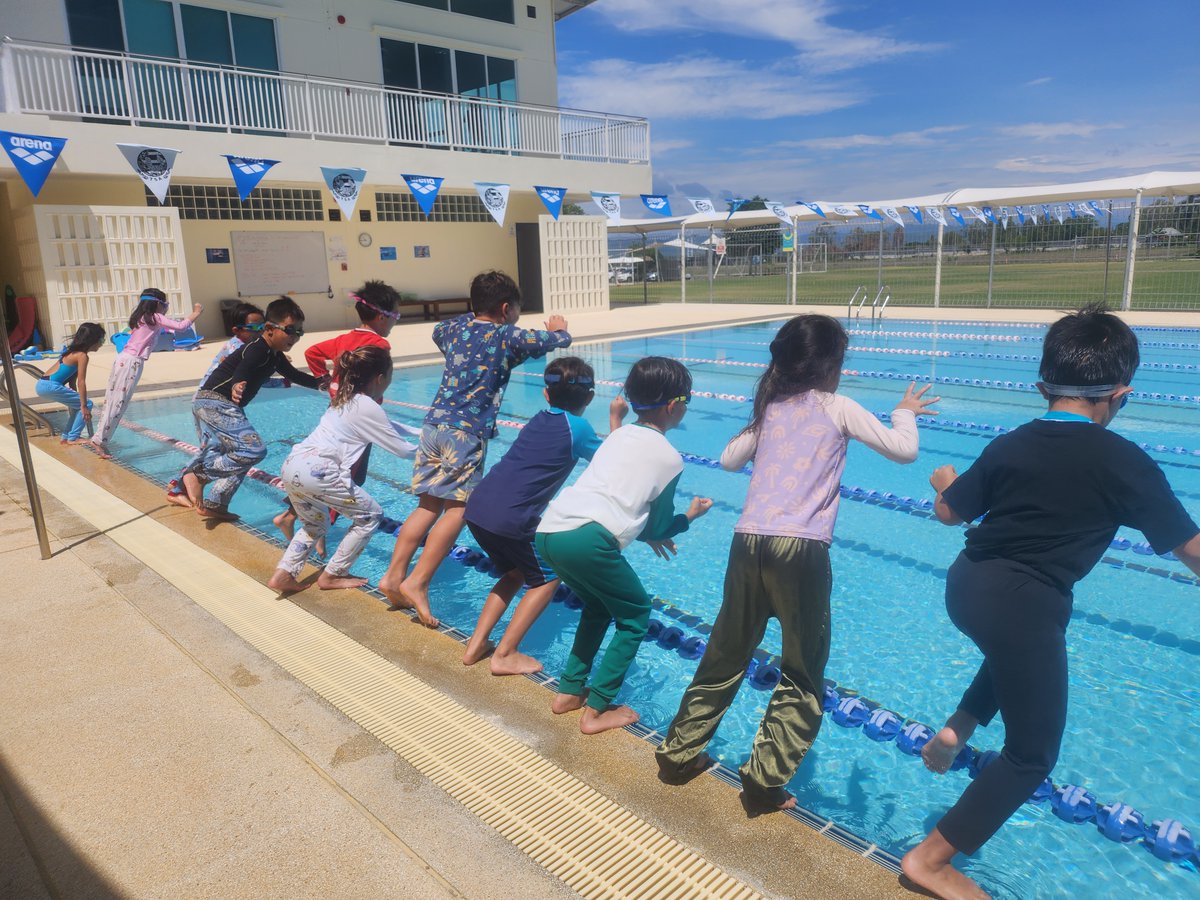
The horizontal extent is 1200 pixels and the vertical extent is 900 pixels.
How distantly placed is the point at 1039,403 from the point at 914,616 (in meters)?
7.08

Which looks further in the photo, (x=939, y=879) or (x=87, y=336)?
(x=87, y=336)

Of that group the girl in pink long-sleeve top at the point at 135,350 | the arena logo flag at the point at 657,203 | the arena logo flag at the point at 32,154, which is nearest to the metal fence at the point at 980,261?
the arena logo flag at the point at 657,203

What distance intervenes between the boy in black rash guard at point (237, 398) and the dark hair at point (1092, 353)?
403 centimetres

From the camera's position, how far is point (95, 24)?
16.0 m

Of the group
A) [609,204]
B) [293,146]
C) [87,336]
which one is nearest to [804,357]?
[87,336]

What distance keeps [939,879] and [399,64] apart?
21930 mm

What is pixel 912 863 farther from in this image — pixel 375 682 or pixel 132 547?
pixel 132 547

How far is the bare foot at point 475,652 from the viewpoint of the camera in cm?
344

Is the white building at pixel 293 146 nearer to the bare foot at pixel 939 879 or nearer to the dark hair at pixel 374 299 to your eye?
the dark hair at pixel 374 299

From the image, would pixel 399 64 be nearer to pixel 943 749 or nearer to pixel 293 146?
pixel 293 146

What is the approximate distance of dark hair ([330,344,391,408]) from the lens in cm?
414

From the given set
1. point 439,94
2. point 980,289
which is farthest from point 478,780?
point 980,289

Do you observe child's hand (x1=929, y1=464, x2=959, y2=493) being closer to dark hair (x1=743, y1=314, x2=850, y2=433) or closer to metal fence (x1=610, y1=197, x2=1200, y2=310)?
dark hair (x1=743, y1=314, x2=850, y2=433)

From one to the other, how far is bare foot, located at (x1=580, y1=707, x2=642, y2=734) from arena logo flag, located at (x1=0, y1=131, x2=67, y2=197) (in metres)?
14.0
